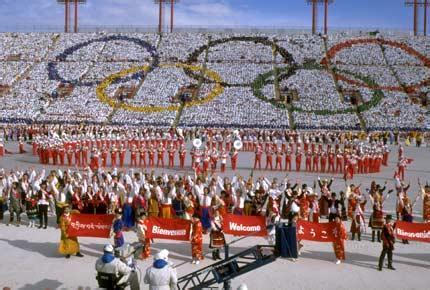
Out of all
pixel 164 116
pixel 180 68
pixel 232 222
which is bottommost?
pixel 232 222

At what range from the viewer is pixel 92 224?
10680 millimetres

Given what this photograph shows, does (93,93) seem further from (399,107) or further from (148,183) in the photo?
(148,183)

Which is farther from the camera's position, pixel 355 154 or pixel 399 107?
pixel 399 107

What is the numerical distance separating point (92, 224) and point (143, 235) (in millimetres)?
1179

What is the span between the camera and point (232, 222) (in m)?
11.0

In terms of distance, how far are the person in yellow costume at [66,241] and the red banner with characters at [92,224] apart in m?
0.16

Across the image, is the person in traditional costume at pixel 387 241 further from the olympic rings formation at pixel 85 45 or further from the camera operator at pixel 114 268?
the olympic rings formation at pixel 85 45

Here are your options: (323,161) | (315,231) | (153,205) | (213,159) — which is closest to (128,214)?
(153,205)

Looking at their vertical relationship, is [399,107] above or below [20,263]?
above

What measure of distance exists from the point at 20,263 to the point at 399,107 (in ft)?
112

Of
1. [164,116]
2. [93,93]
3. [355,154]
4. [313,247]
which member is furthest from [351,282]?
[93,93]

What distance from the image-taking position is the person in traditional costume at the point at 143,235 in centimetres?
1013

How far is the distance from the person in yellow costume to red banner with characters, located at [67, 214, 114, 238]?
0.16 meters

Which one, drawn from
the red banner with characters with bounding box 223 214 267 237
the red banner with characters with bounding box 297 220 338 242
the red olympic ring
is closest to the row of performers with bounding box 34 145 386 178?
the red banner with characters with bounding box 223 214 267 237
